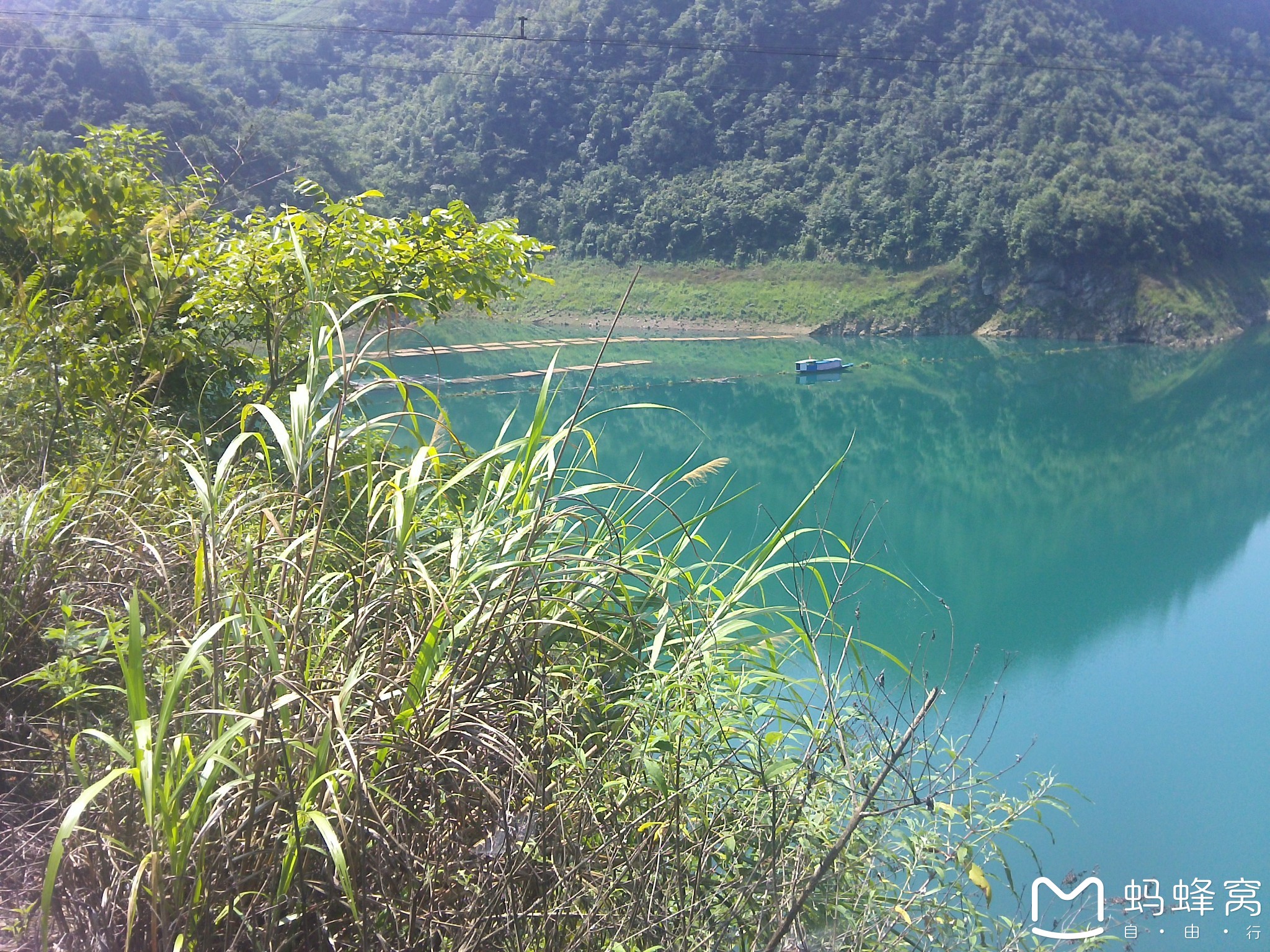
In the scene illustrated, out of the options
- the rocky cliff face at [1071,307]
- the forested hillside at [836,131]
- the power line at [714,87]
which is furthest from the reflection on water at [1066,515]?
the power line at [714,87]

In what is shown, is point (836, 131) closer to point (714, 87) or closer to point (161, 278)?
point (714, 87)

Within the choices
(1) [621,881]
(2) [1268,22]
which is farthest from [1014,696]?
(2) [1268,22]

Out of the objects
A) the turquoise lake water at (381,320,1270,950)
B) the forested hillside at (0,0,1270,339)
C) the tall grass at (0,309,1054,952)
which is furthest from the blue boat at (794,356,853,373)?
the tall grass at (0,309,1054,952)

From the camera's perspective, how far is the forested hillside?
28.9m

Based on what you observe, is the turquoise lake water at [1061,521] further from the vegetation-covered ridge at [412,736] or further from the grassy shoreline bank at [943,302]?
the grassy shoreline bank at [943,302]

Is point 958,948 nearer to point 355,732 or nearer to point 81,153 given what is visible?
point 355,732

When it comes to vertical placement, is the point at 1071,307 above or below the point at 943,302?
above

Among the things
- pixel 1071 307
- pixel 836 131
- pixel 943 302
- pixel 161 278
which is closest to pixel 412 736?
pixel 161 278

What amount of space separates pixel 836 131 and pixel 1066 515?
29.1 metres

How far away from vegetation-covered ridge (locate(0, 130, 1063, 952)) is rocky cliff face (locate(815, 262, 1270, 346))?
90.4ft

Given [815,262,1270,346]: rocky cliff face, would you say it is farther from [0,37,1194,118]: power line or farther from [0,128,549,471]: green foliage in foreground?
[0,128,549,471]: green foliage in foreground

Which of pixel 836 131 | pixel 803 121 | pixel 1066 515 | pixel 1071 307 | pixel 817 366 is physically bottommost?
pixel 1071 307

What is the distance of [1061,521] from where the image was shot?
1145 cm

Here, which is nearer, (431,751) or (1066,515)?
(431,751)
